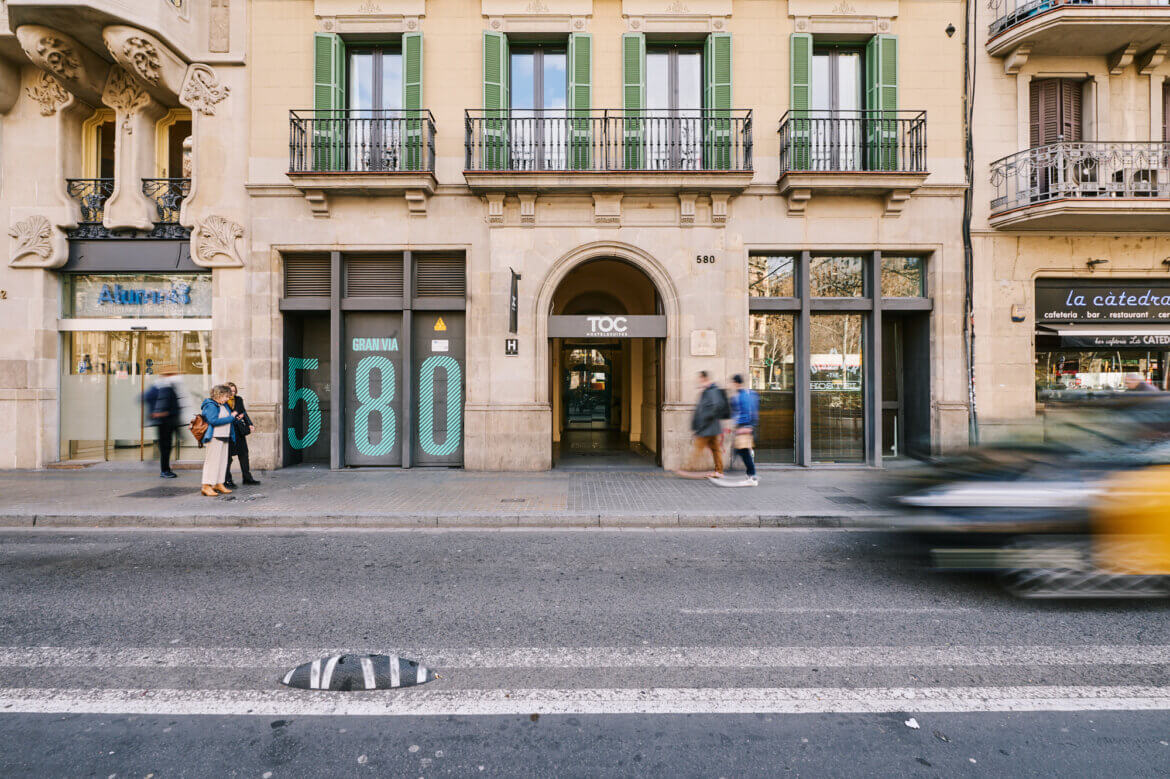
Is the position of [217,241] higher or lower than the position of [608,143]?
lower

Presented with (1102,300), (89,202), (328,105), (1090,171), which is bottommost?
(1102,300)

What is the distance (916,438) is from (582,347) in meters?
9.69

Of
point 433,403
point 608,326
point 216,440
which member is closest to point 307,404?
point 433,403

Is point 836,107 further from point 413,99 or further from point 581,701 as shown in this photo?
point 581,701

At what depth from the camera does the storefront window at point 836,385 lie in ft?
40.1

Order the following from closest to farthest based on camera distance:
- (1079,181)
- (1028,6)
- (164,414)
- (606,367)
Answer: (164,414)
(1028,6)
(1079,181)
(606,367)

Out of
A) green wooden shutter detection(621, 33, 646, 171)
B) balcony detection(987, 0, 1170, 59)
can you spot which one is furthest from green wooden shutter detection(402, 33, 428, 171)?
balcony detection(987, 0, 1170, 59)

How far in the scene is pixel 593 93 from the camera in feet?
38.4

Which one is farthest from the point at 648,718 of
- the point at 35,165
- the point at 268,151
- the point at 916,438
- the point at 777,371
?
the point at 35,165

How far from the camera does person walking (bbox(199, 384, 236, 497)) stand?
8812mm

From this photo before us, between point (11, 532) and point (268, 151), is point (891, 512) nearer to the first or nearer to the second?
point (11, 532)

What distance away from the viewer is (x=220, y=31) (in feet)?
38.4

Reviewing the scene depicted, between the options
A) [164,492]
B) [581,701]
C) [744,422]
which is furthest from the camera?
[744,422]

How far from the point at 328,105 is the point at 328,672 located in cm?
1191
